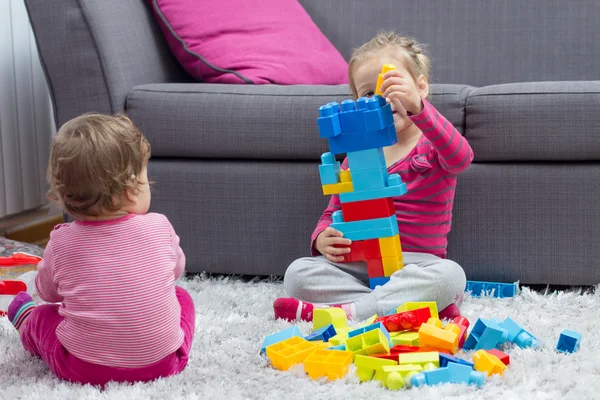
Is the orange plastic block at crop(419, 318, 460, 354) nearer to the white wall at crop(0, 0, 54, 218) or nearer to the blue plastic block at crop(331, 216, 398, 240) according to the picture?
the blue plastic block at crop(331, 216, 398, 240)

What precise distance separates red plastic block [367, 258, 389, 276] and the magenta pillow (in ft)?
2.16

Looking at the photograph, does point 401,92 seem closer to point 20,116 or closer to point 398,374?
point 398,374

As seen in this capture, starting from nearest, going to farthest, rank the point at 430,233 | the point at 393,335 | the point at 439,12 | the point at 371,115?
the point at 393,335, the point at 371,115, the point at 430,233, the point at 439,12

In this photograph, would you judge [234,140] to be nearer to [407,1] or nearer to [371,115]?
[371,115]

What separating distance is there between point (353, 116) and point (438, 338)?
47cm

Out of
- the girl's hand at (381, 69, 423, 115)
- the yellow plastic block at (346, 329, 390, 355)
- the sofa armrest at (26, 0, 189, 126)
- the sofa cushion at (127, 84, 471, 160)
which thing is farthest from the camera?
the sofa armrest at (26, 0, 189, 126)

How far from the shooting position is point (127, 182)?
1.26 metres

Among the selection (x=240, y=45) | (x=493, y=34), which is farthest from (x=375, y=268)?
(x=493, y=34)

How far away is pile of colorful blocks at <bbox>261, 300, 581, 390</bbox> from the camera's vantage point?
4.02ft

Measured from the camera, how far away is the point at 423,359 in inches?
49.3

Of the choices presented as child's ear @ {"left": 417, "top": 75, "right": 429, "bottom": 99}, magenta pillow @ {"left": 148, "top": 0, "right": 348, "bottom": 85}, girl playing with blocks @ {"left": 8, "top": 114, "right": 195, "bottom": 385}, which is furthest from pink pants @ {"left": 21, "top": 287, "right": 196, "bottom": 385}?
magenta pillow @ {"left": 148, "top": 0, "right": 348, "bottom": 85}

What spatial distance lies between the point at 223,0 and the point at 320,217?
0.75 metres

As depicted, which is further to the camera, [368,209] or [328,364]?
[368,209]

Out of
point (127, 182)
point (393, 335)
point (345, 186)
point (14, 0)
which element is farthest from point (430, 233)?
point (14, 0)
